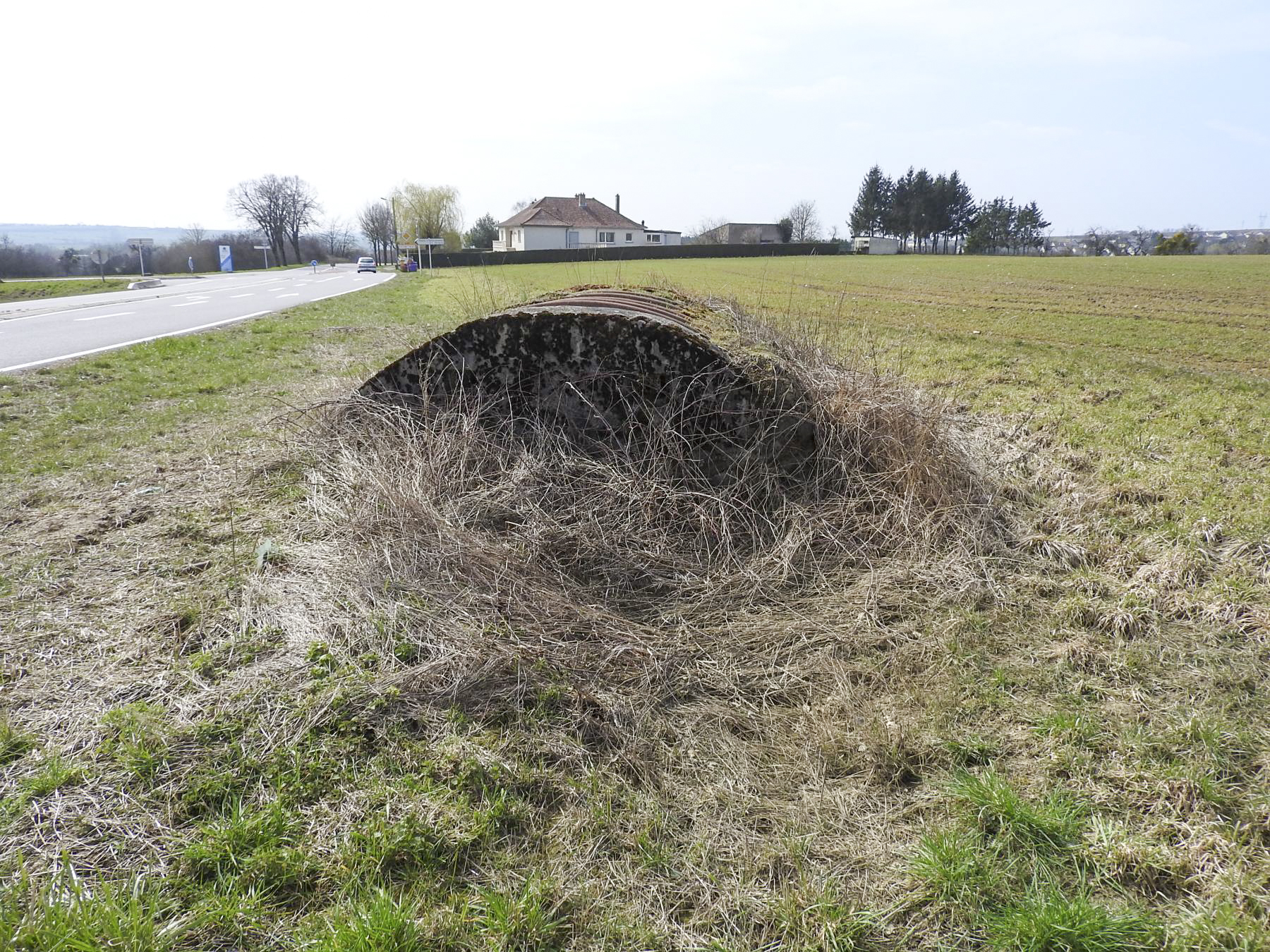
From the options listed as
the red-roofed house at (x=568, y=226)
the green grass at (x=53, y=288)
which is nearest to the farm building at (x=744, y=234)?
the red-roofed house at (x=568, y=226)

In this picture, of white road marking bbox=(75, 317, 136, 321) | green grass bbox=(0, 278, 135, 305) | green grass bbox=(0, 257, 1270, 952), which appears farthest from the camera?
green grass bbox=(0, 278, 135, 305)

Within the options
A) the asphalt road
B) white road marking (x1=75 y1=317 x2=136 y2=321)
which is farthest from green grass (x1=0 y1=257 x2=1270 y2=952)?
white road marking (x1=75 y1=317 x2=136 y2=321)

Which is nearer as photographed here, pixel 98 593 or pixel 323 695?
pixel 323 695

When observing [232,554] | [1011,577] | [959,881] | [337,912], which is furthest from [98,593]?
[1011,577]

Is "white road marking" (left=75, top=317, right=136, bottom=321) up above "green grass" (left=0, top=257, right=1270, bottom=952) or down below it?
above

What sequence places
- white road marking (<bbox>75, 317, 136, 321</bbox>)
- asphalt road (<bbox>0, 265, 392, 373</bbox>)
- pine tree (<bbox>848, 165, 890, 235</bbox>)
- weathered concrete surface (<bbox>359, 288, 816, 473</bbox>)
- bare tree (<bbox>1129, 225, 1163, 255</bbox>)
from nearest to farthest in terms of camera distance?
weathered concrete surface (<bbox>359, 288, 816, 473</bbox>) < asphalt road (<bbox>0, 265, 392, 373</bbox>) < white road marking (<bbox>75, 317, 136, 321</bbox>) < bare tree (<bbox>1129, 225, 1163, 255</bbox>) < pine tree (<bbox>848, 165, 890, 235</bbox>)

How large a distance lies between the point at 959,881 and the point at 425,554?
2.74m

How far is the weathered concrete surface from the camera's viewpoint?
468 centimetres

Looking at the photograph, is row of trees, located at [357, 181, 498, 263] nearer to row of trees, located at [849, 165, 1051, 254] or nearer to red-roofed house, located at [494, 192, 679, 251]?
red-roofed house, located at [494, 192, 679, 251]

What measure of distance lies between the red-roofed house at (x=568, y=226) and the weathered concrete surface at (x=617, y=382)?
70.2 m

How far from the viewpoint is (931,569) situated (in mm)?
4090

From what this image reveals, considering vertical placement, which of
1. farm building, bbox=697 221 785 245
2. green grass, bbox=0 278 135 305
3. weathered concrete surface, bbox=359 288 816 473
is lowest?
weathered concrete surface, bbox=359 288 816 473

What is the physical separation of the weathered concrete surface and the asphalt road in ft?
27.0

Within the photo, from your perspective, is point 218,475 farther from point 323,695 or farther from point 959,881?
point 959,881
